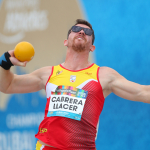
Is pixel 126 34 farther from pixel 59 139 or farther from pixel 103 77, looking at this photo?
pixel 59 139

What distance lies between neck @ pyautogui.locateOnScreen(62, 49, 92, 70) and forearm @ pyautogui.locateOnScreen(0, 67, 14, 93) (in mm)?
547

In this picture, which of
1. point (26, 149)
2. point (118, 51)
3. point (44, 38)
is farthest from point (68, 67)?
point (26, 149)

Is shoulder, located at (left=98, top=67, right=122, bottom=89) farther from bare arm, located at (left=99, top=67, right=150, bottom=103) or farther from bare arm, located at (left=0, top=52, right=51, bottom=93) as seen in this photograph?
bare arm, located at (left=0, top=52, right=51, bottom=93)

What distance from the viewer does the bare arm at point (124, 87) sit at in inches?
81.5

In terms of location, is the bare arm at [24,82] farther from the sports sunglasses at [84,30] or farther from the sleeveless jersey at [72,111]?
the sports sunglasses at [84,30]

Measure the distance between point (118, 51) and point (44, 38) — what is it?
3.56ft

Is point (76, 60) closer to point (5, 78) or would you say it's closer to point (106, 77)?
point (106, 77)

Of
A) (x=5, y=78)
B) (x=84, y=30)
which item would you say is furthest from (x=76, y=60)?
(x=5, y=78)

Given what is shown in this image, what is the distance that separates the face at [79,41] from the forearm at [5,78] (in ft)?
2.18

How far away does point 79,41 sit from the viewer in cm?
230

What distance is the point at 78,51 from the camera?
7.69 ft

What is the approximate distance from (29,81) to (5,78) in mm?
249

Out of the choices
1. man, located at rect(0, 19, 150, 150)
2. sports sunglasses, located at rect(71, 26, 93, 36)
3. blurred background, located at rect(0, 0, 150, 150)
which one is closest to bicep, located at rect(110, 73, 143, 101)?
man, located at rect(0, 19, 150, 150)

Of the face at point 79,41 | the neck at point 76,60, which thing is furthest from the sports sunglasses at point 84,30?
the neck at point 76,60
